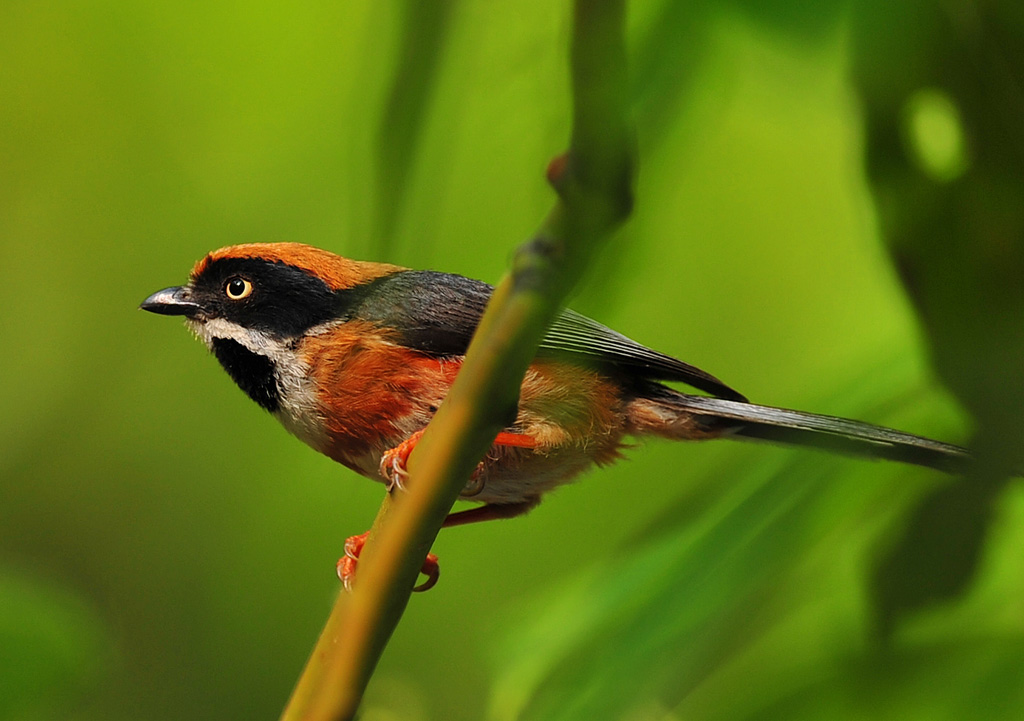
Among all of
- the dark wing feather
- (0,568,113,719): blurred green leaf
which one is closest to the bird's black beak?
the dark wing feather

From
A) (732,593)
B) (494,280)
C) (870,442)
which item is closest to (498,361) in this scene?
(494,280)

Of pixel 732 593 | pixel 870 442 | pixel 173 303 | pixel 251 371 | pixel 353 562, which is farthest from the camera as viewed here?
pixel 173 303

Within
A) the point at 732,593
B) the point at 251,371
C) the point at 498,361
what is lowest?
the point at 251,371

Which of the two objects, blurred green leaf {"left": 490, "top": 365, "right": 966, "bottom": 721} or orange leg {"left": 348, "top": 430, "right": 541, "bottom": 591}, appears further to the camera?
orange leg {"left": 348, "top": 430, "right": 541, "bottom": 591}

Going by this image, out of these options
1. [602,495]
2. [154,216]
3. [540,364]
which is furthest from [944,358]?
[154,216]

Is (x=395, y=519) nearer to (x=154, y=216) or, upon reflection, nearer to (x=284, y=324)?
(x=284, y=324)

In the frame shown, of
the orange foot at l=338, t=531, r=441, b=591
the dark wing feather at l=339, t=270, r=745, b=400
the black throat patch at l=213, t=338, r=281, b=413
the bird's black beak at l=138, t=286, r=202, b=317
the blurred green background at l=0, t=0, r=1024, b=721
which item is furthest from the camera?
the bird's black beak at l=138, t=286, r=202, b=317

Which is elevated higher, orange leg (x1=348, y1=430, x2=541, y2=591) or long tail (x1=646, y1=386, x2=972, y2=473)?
long tail (x1=646, y1=386, x2=972, y2=473)

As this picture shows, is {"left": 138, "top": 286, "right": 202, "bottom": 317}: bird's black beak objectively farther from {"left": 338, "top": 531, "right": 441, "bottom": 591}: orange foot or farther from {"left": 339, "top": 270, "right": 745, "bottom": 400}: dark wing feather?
{"left": 338, "top": 531, "right": 441, "bottom": 591}: orange foot

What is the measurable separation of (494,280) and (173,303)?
2.67m

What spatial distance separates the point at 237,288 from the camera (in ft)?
11.6

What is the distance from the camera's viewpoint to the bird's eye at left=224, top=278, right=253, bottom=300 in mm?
3521

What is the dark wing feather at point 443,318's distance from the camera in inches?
119

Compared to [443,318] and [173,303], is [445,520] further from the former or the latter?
[173,303]
